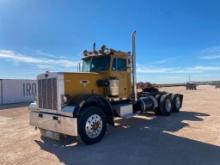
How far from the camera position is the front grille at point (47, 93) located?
24.2ft

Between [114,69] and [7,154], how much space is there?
4.67 meters

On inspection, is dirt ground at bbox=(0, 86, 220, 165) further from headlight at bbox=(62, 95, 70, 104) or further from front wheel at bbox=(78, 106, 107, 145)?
headlight at bbox=(62, 95, 70, 104)

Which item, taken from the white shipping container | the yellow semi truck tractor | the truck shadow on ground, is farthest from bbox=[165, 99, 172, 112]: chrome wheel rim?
the white shipping container

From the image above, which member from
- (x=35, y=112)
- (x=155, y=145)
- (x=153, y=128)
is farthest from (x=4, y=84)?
(x=155, y=145)

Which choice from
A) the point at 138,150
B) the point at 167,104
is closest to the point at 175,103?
the point at 167,104

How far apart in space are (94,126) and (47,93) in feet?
Result: 5.99

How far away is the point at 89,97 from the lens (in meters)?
7.35

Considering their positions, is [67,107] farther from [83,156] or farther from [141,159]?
[141,159]

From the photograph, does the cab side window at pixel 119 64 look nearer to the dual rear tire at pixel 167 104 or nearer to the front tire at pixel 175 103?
the dual rear tire at pixel 167 104

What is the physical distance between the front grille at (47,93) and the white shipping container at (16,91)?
15640 mm

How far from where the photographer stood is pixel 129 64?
988cm

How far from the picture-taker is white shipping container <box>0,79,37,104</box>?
23766 mm

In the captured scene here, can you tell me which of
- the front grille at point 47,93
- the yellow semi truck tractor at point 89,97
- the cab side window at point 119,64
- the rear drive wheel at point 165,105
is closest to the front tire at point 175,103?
the rear drive wheel at point 165,105

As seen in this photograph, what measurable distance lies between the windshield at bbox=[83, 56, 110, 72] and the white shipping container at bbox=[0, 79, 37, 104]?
14679 mm
